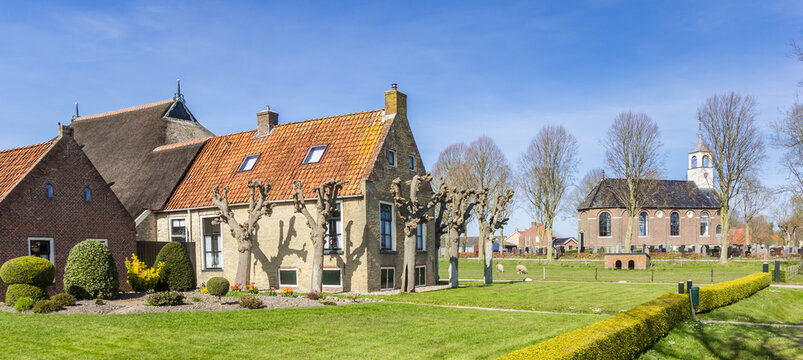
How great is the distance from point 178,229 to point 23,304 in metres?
13.9

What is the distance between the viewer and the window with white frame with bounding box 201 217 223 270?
27.4 metres

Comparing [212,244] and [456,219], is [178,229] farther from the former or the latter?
[456,219]

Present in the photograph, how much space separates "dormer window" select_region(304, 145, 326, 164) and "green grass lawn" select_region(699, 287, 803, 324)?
53.9 feet

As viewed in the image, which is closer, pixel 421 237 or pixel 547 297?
pixel 547 297

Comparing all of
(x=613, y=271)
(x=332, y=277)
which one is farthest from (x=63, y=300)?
(x=613, y=271)

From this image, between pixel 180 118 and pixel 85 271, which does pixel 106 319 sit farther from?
pixel 180 118

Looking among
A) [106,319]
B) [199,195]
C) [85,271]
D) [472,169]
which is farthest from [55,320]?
[472,169]

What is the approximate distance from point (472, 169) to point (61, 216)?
41.0 metres

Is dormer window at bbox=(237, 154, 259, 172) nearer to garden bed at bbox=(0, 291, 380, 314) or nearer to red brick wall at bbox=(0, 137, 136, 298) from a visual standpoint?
red brick wall at bbox=(0, 137, 136, 298)

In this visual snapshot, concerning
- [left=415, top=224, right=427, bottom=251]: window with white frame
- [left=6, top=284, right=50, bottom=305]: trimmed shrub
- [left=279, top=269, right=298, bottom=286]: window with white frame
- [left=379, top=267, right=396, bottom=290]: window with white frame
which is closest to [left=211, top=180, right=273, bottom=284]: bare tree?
[left=279, top=269, right=298, bottom=286]: window with white frame

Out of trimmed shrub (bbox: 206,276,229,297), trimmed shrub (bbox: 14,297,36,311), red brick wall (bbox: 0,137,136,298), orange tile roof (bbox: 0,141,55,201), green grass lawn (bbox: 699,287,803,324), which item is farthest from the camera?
orange tile roof (bbox: 0,141,55,201)

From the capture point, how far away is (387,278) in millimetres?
25188

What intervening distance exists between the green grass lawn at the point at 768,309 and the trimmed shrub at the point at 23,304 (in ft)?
62.1

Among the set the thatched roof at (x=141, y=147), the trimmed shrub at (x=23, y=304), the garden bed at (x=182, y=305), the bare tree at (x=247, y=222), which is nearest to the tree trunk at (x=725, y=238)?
the garden bed at (x=182, y=305)
